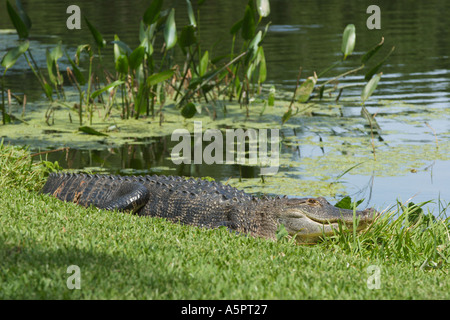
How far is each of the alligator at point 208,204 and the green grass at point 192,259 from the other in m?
0.17

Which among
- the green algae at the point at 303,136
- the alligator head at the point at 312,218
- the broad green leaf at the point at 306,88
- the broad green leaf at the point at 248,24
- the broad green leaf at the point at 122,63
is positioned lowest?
the alligator head at the point at 312,218

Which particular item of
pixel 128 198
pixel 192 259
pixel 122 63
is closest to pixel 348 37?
pixel 122 63

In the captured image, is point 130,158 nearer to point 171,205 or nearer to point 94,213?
point 171,205

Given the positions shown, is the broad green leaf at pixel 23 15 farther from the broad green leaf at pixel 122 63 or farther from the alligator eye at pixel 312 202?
the alligator eye at pixel 312 202

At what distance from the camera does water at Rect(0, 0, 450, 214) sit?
702 cm

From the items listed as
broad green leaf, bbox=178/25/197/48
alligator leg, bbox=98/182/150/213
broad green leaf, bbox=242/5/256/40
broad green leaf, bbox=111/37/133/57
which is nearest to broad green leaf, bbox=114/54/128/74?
broad green leaf, bbox=111/37/133/57

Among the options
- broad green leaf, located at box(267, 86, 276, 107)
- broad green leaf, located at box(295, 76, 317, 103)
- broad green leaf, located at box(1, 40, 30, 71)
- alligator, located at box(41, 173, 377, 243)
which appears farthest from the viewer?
broad green leaf, located at box(267, 86, 276, 107)

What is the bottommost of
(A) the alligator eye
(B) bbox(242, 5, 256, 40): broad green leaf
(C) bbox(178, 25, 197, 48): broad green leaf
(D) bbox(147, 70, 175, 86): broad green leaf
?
(A) the alligator eye

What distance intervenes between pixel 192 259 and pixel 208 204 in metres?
1.80

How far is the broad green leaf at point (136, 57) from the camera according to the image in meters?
7.99

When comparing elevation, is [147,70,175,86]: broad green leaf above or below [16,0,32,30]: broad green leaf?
below

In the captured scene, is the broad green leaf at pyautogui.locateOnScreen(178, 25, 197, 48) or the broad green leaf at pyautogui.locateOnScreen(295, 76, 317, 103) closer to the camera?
the broad green leaf at pyautogui.locateOnScreen(178, 25, 197, 48)

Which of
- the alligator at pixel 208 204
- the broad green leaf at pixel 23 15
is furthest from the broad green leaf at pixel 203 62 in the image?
the alligator at pixel 208 204

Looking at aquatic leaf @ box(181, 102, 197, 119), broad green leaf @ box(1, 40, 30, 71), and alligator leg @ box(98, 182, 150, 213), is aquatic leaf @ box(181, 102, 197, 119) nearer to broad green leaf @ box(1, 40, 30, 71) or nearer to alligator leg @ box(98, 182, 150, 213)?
broad green leaf @ box(1, 40, 30, 71)
